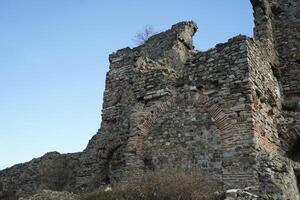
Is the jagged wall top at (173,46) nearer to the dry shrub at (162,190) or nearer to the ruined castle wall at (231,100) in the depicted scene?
the ruined castle wall at (231,100)

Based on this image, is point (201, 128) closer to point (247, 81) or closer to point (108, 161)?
point (247, 81)

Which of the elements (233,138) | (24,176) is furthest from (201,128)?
(24,176)

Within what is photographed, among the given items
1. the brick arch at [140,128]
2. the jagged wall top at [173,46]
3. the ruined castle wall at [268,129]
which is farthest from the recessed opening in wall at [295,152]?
the jagged wall top at [173,46]

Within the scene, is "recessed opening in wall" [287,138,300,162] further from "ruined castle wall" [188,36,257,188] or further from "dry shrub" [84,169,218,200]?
"dry shrub" [84,169,218,200]

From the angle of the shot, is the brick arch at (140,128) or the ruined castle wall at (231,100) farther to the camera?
the brick arch at (140,128)

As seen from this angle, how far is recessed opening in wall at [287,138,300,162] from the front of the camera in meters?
11.0

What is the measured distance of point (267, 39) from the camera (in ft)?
43.7

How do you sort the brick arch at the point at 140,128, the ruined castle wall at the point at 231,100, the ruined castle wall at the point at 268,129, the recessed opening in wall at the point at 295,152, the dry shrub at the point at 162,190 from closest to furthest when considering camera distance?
the dry shrub at the point at 162,190
the ruined castle wall at the point at 268,129
the ruined castle wall at the point at 231,100
the brick arch at the point at 140,128
the recessed opening in wall at the point at 295,152

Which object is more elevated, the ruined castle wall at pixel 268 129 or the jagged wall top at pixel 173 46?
the jagged wall top at pixel 173 46

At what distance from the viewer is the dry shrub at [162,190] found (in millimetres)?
7402

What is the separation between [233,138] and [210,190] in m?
1.68

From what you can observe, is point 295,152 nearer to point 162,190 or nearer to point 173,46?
point 162,190

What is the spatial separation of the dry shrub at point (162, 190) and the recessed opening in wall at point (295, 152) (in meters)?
3.87

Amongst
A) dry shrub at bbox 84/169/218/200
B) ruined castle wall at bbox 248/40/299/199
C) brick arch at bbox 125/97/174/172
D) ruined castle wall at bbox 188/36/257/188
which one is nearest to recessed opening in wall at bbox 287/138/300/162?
ruined castle wall at bbox 248/40/299/199
